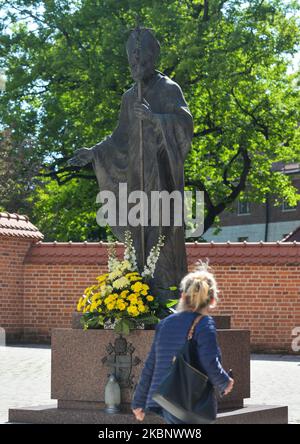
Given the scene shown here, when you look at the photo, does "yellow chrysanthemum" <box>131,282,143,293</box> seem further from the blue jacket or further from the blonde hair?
the blonde hair

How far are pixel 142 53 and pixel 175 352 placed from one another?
176 inches

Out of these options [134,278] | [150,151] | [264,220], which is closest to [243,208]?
[264,220]

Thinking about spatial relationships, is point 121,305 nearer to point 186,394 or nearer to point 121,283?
point 121,283

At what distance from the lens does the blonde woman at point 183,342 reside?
5.95 m

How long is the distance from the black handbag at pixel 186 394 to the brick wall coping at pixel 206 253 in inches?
528

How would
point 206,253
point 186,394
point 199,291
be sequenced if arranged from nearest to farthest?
point 186,394 < point 199,291 < point 206,253

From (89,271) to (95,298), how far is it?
436 inches

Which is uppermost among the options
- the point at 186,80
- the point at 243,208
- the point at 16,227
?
the point at 186,80

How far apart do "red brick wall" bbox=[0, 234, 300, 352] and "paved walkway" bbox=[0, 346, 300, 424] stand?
2.95ft

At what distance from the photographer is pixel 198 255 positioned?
65.2 ft

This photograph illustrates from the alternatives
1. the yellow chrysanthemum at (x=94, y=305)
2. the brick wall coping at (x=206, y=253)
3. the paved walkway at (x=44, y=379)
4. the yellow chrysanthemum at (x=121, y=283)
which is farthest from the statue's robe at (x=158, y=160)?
the brick wall coping at (x=206, y=253)

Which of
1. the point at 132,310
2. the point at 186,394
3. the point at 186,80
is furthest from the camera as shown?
the point at 186,80

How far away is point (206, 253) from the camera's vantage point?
1989 centimetres
